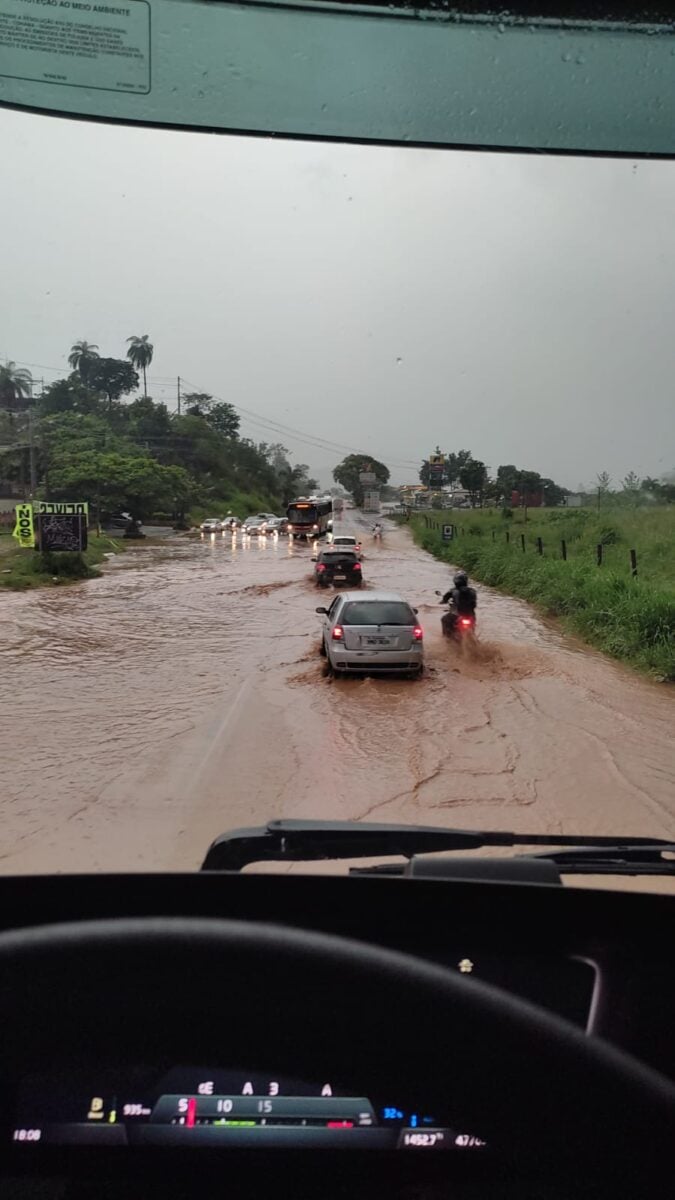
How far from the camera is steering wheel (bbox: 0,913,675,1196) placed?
1.67 m

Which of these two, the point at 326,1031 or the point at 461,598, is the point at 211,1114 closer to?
the point at 326,1031

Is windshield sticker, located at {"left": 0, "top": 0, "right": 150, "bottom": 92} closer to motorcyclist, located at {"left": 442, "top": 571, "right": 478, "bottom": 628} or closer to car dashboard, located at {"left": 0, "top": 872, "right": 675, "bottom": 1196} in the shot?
car dashboard, located at {"left": 0, "top": 872, "right": 675, "bottom": 1196}

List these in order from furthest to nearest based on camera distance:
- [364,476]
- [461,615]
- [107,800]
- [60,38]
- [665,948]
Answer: [461,615] < [364,476] < [107,800] < [60,38] < [665,948]

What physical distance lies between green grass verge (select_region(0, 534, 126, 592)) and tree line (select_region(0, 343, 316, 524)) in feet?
1.79

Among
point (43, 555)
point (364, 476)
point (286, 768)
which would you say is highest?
point (364, 476)

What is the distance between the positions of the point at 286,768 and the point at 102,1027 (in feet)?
14.9

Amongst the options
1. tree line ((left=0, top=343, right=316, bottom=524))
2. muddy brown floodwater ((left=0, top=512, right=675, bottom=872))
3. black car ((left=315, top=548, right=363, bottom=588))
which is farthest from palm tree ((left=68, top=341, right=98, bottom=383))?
black car ((left=315, top=548, right=363, bottom=588))

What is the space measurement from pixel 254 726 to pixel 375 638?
9.07 feet

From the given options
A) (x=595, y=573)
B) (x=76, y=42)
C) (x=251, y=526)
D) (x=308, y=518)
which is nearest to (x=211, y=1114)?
(x=76, y=42)

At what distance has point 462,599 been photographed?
920 cm

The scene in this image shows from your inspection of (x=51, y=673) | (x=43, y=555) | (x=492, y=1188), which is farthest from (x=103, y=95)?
(x=51, y=673)

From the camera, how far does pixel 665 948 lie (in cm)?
207

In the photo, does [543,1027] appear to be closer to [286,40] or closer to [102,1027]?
[102,1027]

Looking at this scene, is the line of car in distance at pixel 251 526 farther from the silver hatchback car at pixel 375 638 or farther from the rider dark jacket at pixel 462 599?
the rider dark jacket at pixel 462 599
